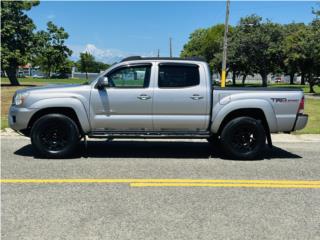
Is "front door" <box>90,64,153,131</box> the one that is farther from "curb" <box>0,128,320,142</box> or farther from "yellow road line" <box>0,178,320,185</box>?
"curb" <box>0,128,320,142</box>

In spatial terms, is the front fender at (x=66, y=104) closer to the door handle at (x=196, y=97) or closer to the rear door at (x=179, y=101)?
the rear door at (x=179, y=101)

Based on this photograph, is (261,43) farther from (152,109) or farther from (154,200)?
(154,200)

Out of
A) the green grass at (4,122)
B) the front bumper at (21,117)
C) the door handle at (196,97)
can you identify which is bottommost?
the green grass at (4,122)

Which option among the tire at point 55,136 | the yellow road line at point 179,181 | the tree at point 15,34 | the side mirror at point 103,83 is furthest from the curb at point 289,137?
the tree at point 15,34

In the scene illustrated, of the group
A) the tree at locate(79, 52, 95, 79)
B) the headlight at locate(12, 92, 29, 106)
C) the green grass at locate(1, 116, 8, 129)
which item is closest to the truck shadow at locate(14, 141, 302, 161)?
the headlight at locate(12, 92, 29, 106)

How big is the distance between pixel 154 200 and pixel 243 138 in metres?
3.42

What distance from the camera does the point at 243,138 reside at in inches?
336

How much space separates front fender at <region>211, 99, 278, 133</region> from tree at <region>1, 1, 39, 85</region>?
36.7 m

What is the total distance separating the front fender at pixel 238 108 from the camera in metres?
8.33

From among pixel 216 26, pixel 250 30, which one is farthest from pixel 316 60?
pixel 216 26

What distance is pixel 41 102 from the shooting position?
8180mm

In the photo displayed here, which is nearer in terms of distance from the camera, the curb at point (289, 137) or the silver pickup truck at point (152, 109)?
the silver pickup truck at point (152, 109)

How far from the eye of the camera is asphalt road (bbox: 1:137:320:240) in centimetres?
461

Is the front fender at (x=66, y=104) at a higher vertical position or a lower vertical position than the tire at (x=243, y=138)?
higher
